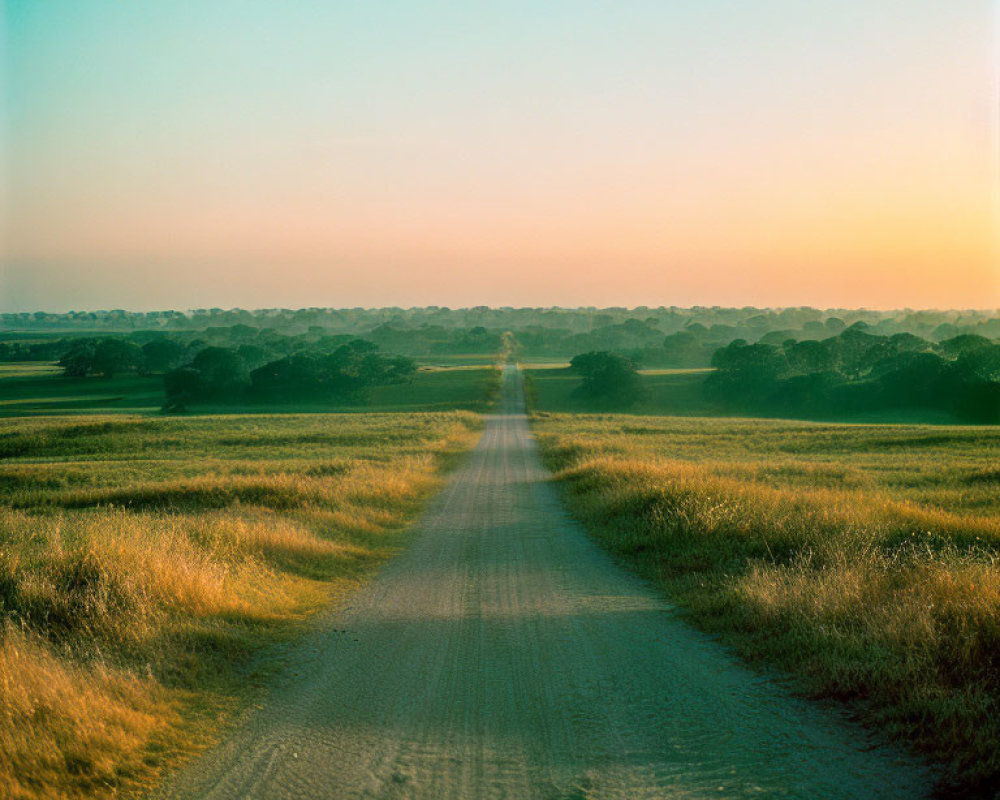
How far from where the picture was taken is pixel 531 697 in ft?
21.6

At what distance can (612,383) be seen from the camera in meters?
81.3

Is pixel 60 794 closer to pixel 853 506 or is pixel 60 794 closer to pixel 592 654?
pixel 592 654

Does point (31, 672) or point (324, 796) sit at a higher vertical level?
point (31, 672)

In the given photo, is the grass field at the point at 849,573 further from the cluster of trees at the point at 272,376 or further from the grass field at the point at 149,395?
the cluster of trees at the point at 272,376

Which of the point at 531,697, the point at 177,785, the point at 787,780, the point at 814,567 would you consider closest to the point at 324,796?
the point at 177,785

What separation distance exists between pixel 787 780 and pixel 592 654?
280cm

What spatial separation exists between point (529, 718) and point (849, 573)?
4.42 meters

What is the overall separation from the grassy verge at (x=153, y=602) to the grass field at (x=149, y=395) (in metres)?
47.9

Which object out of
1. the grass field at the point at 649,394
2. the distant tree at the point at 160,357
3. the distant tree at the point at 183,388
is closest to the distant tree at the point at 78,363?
the distant tree at the point at 160,357

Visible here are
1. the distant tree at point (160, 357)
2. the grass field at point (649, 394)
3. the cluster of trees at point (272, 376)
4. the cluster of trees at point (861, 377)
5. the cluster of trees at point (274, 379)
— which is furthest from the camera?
the distant tree at point (160, 357)

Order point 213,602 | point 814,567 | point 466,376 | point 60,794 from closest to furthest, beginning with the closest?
point 60,794 < point 213,602 < point 814,567 < point 466,376

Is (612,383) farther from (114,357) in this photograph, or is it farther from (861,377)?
(114,357)

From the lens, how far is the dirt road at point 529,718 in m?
5.08

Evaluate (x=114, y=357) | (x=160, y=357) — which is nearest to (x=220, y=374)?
(x=114, y=357)
